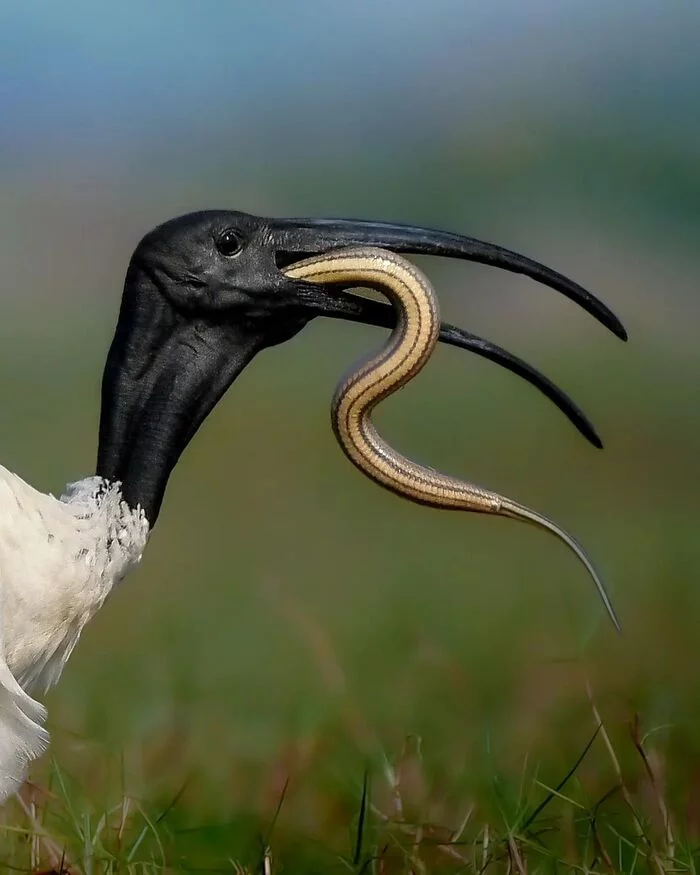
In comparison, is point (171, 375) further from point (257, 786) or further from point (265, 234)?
point (257, 786)

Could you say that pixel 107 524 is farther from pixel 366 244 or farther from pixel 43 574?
pixel 366 244

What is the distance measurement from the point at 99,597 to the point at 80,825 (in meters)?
0.58

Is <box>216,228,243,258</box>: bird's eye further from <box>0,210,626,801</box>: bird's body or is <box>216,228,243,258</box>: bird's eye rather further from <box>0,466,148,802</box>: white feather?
<box>0,466,148,802</box>: white feather

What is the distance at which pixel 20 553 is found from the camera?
61.3 inches

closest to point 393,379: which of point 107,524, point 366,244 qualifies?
point 366,244

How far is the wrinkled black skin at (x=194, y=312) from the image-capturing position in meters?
1.69

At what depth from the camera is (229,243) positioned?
1.70 metres

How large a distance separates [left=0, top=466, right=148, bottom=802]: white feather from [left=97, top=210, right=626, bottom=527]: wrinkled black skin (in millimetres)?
49

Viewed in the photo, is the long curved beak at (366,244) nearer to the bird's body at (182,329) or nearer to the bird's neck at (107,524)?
the bird's body at (182,329)

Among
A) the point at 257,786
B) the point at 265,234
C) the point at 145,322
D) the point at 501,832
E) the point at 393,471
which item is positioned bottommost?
the point at 257,786

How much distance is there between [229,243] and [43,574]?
50 centimetres

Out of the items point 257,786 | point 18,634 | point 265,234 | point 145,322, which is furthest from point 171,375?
point 257,786

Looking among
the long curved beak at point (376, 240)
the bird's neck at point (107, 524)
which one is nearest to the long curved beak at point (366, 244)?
the long curved beak at point (376, 240)

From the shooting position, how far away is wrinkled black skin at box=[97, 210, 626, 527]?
1690 mm
